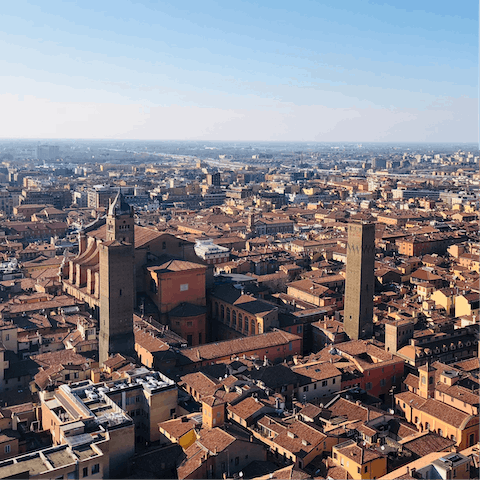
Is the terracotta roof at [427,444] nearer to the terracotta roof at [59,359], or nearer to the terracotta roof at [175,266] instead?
the terracotta roof at [59,359]

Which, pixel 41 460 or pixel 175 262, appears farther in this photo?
pixel 175 262

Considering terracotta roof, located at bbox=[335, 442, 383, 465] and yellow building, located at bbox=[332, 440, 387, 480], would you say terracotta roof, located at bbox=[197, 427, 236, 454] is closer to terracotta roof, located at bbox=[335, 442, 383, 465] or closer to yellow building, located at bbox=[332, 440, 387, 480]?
yellow building, located at bbox=[332, 440, 387, 480]

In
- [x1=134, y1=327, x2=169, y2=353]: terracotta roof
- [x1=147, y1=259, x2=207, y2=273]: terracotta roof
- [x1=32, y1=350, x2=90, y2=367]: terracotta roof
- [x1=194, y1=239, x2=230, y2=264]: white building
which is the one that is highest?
[x1=147, y1=259, x2=207, y2=273]: terracotta roof

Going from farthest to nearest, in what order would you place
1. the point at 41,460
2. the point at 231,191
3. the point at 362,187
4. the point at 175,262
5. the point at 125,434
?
1. the point at 362,187
2. the point at 231,191
3. the point at 175,262
4. the point at 125,434
5. the point at 41,460

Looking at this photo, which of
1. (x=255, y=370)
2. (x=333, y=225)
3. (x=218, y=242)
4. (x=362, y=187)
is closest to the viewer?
(x=255, y=370)

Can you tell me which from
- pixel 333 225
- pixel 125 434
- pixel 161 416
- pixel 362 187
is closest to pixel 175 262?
pixel 161 416

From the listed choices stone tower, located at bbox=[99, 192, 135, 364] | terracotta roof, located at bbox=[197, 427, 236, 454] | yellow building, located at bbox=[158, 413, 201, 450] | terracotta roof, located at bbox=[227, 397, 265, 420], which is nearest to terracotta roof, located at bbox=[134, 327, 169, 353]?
stone tower, located at bbox=[99, 192, 135, 364]

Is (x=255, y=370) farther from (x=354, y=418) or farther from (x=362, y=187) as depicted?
(x=362, y=187)

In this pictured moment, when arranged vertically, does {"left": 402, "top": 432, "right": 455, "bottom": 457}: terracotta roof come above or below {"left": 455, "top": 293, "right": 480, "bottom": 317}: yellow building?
below

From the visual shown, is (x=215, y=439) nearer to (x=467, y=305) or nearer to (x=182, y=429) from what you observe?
(x=182, y=429)
